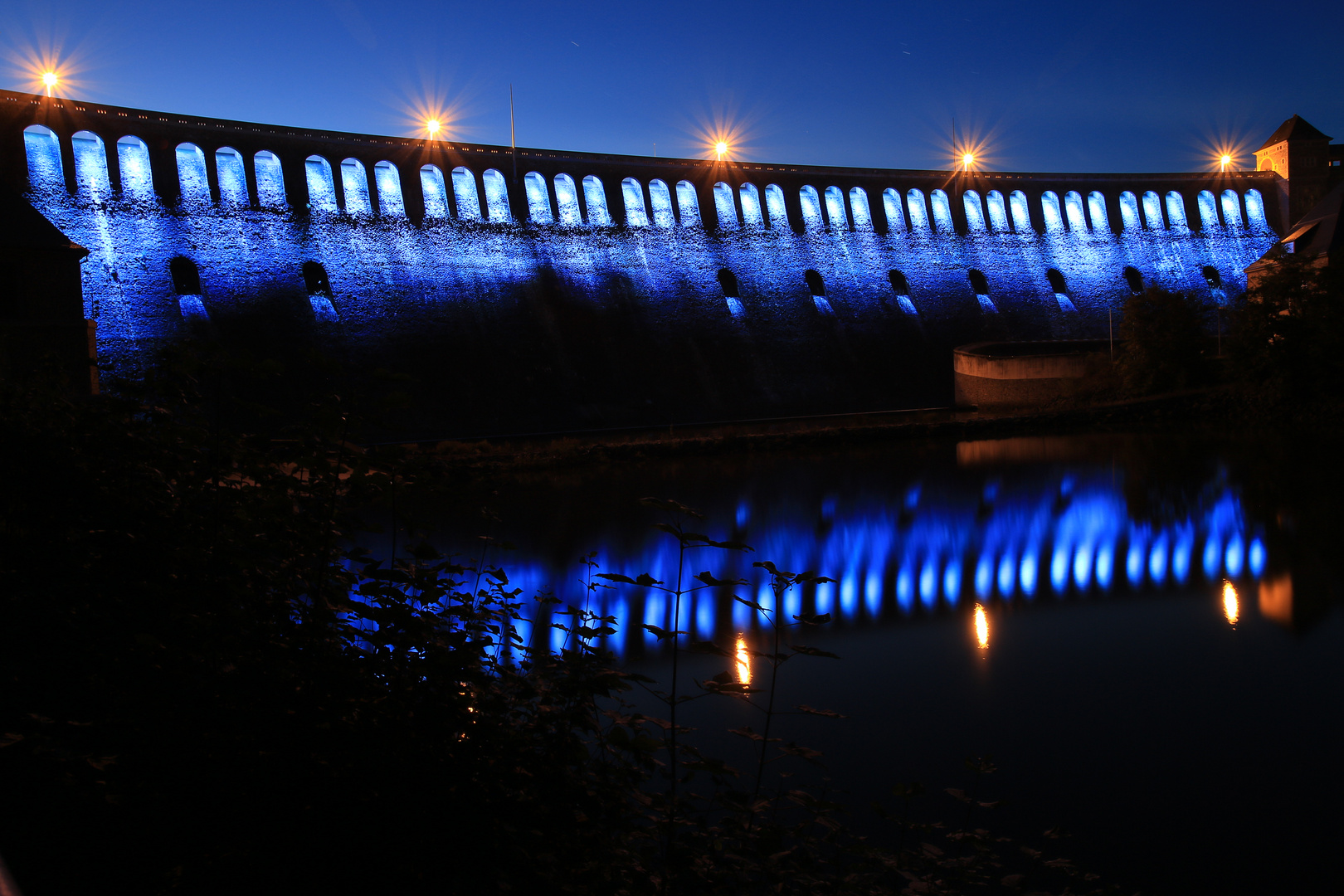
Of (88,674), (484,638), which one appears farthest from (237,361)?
(484,638)

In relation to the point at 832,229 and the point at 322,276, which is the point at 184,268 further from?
the point at 832,229

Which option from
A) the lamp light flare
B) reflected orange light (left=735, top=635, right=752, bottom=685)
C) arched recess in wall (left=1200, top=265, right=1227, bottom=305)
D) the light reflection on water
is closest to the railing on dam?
arched recess in wall (left=1200, top=265, right=1227, bottom=305)

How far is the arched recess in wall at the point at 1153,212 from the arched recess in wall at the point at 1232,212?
306 centimetres

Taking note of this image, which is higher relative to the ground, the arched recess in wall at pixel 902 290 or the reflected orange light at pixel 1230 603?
the arched recess in wall at pixel 902 290

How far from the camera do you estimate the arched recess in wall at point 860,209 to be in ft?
109

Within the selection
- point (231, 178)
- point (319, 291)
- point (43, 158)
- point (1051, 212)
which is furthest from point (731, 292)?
point (43, 158)

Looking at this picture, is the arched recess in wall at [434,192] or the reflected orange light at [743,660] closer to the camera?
the reflected orange light at [743,660]

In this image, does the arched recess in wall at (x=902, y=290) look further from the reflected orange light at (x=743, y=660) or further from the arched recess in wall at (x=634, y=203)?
the reflected orange light at (x=743, y=660)

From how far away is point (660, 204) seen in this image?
101 ft

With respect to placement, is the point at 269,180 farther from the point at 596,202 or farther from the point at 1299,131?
the point at 1299,131

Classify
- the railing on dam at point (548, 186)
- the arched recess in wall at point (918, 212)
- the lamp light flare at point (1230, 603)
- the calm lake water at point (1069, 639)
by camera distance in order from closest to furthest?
the calm lake water at point (1069, 639) < the lamp light flare at point (1230, 603) < the railing on dam at point (548, 186) < the arched recess in wall at point (918, 212)

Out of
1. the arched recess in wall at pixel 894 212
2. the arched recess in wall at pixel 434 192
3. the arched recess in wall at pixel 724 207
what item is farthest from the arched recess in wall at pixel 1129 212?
the arched recess in wall at pixel 434 192

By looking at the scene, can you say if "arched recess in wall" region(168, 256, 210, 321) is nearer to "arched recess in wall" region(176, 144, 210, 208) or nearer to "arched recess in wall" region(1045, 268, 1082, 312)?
"arched recess in wall" region(176, 144, 210, 208)

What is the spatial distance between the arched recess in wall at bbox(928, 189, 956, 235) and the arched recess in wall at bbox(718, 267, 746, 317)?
960cm
